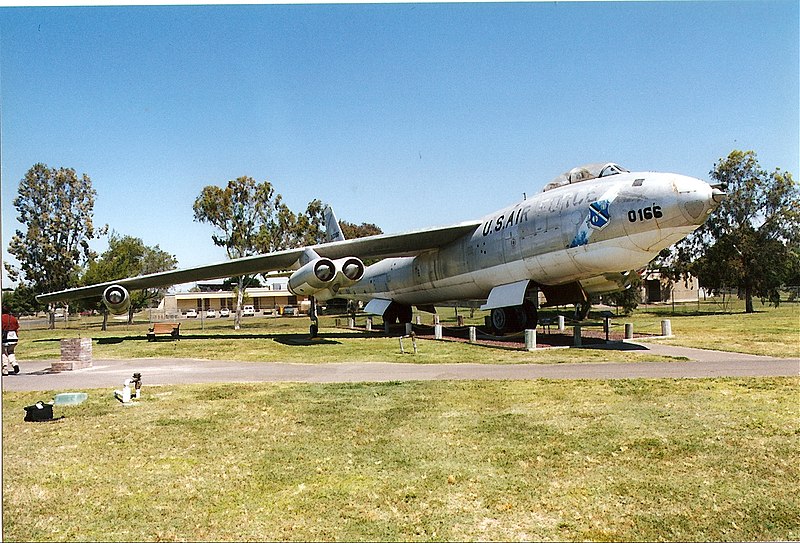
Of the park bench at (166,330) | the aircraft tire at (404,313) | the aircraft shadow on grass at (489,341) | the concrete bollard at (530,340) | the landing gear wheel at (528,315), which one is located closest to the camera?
the concrete bollard at (530,340)

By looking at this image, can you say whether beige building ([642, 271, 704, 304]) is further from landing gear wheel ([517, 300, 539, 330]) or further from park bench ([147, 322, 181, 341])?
park bench ([147, 322, 181, 341])

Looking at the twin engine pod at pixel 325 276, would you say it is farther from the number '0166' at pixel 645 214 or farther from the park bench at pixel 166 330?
the number '0166' at pixel 645 214

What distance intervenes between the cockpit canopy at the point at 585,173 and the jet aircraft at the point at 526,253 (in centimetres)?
4

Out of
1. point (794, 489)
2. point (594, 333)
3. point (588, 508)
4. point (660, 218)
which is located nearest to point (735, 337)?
point (594, 333)

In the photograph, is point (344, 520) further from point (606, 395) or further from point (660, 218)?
point (660, 218)

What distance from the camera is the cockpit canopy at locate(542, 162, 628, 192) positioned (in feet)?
59.1

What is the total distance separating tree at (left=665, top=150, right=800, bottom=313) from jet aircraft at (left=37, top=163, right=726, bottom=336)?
59.1 ft

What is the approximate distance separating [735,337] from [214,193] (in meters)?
26.7

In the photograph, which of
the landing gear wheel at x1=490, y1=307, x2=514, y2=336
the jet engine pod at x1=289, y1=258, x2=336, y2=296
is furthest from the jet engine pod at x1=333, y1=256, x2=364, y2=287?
the landing gear wheel at x1=490, y1=307, x2=514, y2=336

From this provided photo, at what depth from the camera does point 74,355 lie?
43.4 ft

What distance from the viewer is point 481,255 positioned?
2169cm

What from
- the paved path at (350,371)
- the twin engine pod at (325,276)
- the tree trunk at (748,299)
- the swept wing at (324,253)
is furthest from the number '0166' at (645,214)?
the tree trunk at (748,299)

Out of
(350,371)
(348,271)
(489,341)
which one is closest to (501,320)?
(489,341)

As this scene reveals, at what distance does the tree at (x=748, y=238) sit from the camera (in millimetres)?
34625
